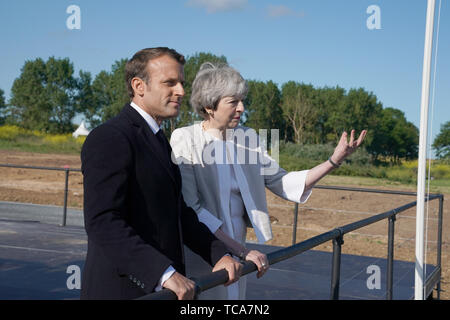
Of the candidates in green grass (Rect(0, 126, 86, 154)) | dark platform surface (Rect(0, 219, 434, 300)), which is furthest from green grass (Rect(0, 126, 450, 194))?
dark platform surface (Rect(0, 219, 434, 300))

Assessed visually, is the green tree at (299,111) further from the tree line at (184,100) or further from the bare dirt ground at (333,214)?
the bare dirt ground at (333,214)

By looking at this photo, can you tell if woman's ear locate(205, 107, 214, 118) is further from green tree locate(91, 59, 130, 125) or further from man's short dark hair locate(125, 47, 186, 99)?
green tree locate(91, 59, 130, 125)

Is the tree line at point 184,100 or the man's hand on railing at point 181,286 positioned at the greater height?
the tree line at point 184,100

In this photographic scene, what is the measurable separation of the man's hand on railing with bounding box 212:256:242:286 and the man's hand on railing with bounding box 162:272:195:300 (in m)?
0.22

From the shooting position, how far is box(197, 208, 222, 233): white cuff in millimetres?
2016

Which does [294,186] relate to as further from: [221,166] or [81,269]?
[81,269]

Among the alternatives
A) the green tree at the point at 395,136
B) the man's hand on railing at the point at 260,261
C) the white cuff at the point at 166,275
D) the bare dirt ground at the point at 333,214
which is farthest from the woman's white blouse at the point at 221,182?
the green tree at the point at 395,136

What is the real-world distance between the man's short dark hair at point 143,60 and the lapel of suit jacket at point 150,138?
11 centimetres

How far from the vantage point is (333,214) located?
14531mm

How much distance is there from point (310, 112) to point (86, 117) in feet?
74.3

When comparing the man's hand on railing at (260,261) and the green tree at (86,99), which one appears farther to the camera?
the green tree at (86,99)

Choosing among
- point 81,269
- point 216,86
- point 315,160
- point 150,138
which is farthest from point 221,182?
point 315,160

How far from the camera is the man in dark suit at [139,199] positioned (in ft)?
4.46

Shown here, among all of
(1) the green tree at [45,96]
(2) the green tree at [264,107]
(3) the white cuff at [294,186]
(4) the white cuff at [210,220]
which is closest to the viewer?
(4) the white cuff at [210,220]
